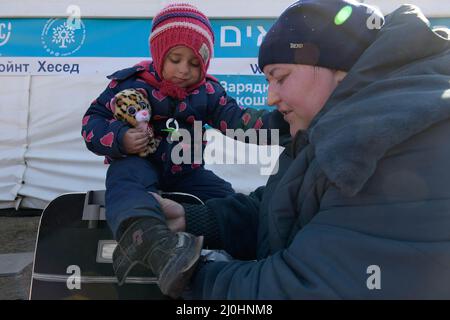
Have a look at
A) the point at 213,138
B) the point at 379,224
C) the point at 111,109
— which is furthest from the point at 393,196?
the point at 213,138

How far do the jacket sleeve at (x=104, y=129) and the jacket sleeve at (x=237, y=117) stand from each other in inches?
15.2

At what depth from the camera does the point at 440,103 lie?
34.1 inches

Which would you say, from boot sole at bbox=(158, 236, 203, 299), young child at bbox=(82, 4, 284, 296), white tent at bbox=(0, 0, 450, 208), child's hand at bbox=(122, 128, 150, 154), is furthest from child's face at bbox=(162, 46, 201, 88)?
white tent at bbox=(0, 0, 450, 208)

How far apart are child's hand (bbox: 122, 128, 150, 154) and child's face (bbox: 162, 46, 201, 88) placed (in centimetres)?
28

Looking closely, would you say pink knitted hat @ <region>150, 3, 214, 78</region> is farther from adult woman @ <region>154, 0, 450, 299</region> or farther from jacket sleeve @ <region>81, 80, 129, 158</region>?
adult woman @ <region>154, 0, 450, 299</region>

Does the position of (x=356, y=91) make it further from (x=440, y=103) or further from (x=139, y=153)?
(x=139, y=153)

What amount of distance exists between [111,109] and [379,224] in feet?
3.34

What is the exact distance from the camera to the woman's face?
1.15m

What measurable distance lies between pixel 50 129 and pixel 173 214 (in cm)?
319

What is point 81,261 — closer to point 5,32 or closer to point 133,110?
point 133,110

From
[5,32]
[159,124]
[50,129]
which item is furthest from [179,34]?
[5,32]

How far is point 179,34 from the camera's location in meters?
1.65

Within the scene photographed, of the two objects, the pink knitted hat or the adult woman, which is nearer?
the adult woman

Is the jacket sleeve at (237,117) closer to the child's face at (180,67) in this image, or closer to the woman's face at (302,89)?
the child's face at (180,67)
